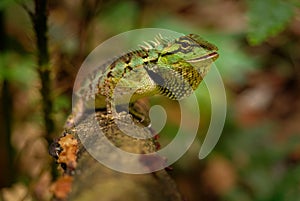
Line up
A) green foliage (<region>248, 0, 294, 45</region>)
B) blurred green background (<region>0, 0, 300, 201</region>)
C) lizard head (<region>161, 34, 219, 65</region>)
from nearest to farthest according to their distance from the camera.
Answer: lizard head (<region>161, 34, 219, 65</region>)
green foliage (<region>248, 0, 294, 45</region>)
blurred green background (<region>0, 0, 300, 201</region>)

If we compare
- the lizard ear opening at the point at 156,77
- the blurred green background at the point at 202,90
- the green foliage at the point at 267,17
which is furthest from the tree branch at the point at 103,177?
the green foliage at the point at 267,17

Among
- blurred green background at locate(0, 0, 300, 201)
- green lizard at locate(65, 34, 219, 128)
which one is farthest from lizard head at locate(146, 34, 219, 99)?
blurred green background at locate(0, 0, 300, 201)

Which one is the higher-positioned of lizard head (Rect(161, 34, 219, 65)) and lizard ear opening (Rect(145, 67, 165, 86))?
lizard head (Rect(161, 34, 219, 65))

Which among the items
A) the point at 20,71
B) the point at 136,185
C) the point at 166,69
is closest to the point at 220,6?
the point at 20,71

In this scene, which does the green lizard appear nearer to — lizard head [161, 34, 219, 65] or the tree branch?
lizard head [161, 34, 219, 65]

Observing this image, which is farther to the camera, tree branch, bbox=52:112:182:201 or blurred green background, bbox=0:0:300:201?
blurred green background, bbox=0:0:300:201

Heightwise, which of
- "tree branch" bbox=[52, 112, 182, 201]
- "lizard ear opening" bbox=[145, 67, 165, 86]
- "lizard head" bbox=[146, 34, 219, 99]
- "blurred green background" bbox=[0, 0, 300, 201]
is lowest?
"blurred green background" bbox=[0, 0, 300, 201]

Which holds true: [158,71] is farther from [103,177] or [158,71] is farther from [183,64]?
[103,177]
